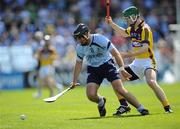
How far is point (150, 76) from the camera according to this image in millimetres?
16906

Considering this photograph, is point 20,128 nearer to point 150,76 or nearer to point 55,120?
point 55,120

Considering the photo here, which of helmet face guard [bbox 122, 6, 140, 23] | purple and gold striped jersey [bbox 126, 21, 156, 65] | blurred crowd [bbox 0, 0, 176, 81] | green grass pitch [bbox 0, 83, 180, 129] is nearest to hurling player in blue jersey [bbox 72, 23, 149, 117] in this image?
green grass pitch [bbox 0, 83, 180, 129]

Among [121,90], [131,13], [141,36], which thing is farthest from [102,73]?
[131,13]

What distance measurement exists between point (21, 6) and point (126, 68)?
20503mm

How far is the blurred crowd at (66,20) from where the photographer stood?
3456 centimetres

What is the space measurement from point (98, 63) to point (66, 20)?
20.4 meters

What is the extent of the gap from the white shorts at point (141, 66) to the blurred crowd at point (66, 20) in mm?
15527

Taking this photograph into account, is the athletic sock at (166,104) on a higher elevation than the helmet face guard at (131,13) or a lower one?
lower

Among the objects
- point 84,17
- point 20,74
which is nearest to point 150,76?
point 20,74

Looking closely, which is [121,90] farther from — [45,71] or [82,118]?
[45,71]

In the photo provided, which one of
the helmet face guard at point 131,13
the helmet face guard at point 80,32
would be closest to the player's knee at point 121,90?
the helmet face guard at point 80,32

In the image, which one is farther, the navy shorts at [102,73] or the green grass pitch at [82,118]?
the navy shorts at [102,73]

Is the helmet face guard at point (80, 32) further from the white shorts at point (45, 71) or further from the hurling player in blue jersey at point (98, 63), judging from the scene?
the white shorts at point (45, 71)

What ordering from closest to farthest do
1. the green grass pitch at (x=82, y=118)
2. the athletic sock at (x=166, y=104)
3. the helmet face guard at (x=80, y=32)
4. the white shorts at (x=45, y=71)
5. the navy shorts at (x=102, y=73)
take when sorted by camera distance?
the green grass pitch at (x=82, y=118)
the helmet face guard at (x=80, y=32)
the navy shorts at (x=102, y=73)
the athletic sock at (x=166, y=104)
the white shorts at (x=45, y=71)
